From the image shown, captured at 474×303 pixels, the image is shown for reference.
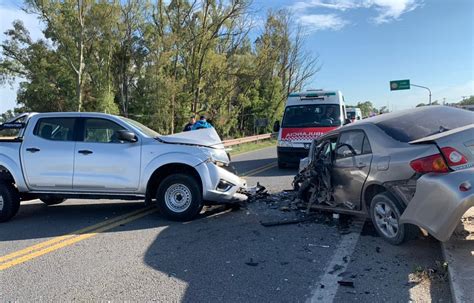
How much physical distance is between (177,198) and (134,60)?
30.5 m

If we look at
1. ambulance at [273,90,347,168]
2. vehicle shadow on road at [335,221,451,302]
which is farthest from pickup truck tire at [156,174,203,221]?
ambulance at [273,90,347,168]

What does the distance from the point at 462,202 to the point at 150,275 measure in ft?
10.6

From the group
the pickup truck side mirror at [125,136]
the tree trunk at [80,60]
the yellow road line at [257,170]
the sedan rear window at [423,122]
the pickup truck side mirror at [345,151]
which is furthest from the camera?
the tree trunk at [80,60]

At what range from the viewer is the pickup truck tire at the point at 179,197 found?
6.50 m

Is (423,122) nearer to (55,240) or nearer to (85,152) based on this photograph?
(85,152)

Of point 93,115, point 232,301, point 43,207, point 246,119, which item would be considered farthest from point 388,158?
point 246,119

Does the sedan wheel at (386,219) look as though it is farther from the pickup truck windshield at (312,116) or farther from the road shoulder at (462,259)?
the pickup truck windshield at (312,116)

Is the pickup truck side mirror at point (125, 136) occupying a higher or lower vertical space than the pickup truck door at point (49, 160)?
higher

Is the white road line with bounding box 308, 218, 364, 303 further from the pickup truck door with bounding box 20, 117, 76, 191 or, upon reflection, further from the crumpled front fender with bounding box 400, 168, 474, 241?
the pickup truck door with bounding box 20, 117, 76, 191

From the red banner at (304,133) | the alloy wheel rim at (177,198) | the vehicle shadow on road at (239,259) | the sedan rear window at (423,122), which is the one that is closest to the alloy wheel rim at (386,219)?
the vehicle shadow on road at (239,259)

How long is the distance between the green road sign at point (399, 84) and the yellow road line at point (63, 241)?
53.3 meters

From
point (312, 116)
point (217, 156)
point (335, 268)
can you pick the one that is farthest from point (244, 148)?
point (335, 268)

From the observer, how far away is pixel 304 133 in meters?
12.8

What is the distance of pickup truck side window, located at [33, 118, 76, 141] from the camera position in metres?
6.82
